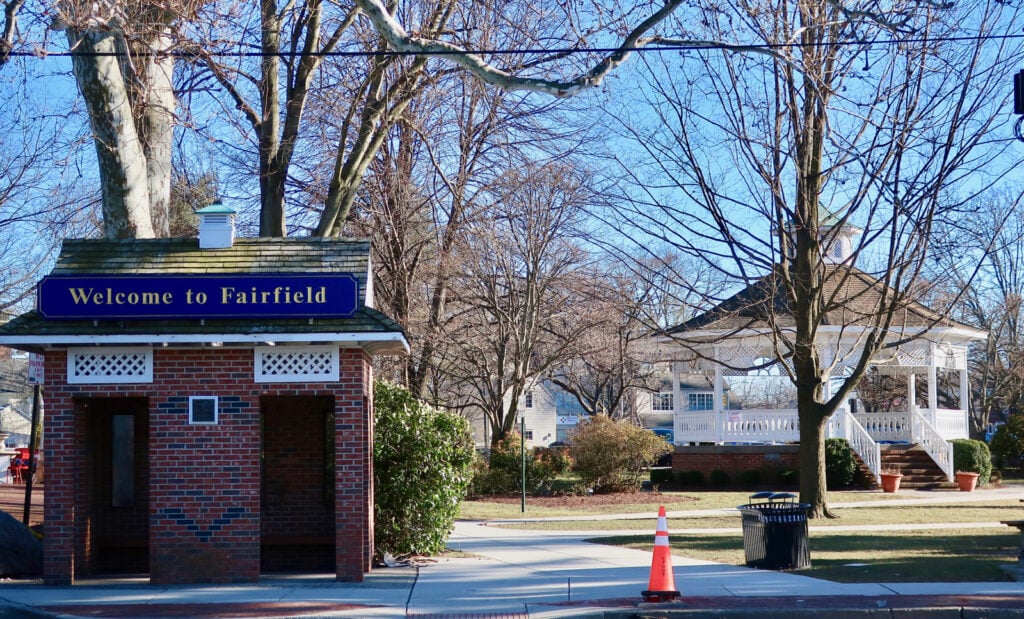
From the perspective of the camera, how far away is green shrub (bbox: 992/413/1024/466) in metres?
35.4

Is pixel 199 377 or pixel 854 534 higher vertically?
pixel 199 377

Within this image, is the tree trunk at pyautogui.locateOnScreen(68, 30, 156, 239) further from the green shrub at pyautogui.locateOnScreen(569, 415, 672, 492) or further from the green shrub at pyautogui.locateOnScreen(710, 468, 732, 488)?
the green shrub at pyautogui.locateOnScreen(710, 468, 732, 488)

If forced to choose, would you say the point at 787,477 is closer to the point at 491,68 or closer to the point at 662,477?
the point at 662,477

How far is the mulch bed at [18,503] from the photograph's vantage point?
64.2 feet

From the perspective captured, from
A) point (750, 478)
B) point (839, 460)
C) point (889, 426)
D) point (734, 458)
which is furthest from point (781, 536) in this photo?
point (889, 426)

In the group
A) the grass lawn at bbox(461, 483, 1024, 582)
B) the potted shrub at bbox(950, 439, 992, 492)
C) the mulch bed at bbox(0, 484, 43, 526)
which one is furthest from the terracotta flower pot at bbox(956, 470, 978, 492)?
the mulch bed at bbox(0, 484, 43, 526)

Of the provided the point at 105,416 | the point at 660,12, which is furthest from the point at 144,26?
the point at 660,12

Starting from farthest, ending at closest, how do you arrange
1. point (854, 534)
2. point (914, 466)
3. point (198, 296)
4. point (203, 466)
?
point (914, 466) → point (854, 534) → point (203, 466) → point (198, 296)

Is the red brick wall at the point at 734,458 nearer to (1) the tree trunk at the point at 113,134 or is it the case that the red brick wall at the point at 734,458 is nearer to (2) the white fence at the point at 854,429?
(2) the white fence at the point at 854,429

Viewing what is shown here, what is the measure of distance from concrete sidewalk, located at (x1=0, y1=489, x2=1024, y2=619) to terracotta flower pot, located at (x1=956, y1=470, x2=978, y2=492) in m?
17.5

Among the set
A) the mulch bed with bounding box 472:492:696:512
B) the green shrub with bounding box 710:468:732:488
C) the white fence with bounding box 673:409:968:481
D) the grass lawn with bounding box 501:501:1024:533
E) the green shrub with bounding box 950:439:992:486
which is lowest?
the mulch bed with bounding box 472:492:696:512

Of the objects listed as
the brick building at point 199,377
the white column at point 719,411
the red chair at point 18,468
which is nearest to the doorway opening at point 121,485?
the brick building at point 199,377

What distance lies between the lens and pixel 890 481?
2788cm

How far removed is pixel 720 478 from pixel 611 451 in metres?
4.35
